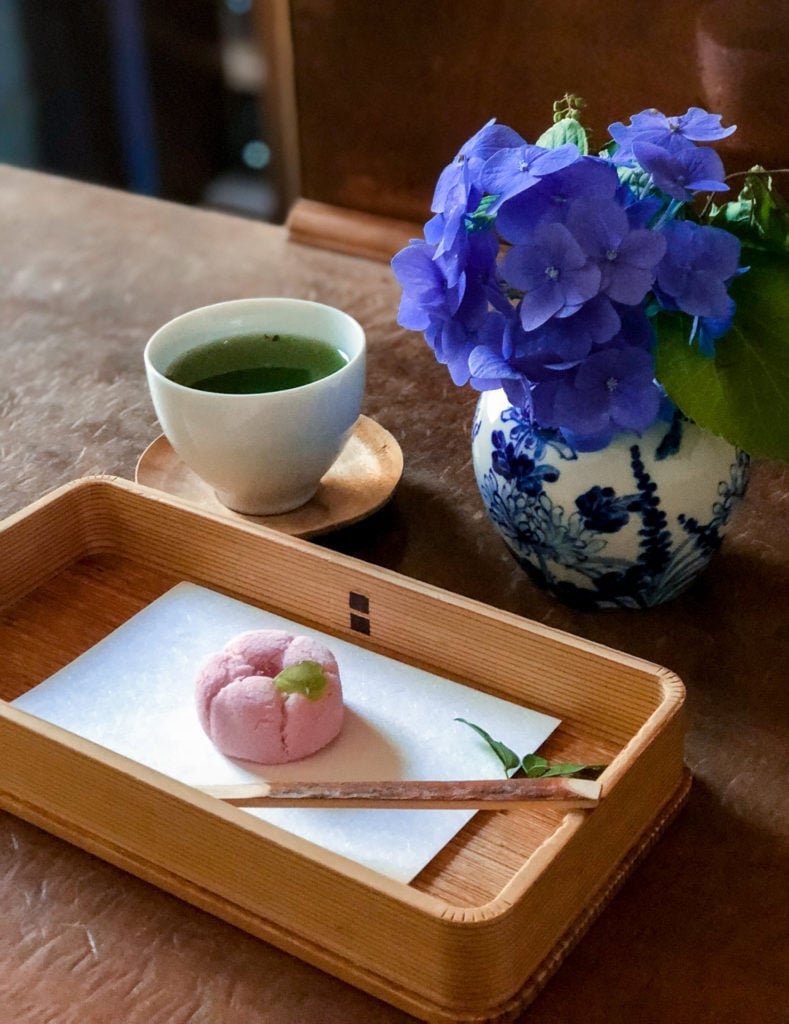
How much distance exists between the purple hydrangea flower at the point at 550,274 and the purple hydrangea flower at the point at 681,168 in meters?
0.05

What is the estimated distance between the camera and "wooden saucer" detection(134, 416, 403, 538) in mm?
840

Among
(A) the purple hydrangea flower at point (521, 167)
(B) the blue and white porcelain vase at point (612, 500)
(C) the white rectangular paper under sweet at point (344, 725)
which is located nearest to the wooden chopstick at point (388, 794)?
(C) the white rectangular paper under sweet at point (344, 725)

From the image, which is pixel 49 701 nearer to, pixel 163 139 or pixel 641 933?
pixel 641 933

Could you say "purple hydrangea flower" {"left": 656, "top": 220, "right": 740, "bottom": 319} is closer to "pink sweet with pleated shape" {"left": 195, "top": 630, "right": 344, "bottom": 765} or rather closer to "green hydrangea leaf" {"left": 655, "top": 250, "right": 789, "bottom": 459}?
"green hydrangea leaf" {"left": 655, "top": 250, "right": 789, "bottom": 459}

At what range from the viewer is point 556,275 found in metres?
0.62

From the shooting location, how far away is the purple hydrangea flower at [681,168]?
0.62 meters

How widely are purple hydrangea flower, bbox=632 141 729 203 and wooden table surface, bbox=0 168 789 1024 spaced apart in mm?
265

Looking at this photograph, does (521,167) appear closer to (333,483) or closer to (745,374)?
(745,374)

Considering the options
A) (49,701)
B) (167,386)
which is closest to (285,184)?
(167,386)

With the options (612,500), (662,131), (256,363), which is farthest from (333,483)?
(662,131)

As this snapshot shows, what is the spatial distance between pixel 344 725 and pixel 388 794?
0.25ft

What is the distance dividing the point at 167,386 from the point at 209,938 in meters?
0.36

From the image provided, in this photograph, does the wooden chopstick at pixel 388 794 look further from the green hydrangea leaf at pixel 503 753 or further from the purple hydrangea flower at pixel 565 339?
the purple hydrangea flower at pixel 565 339

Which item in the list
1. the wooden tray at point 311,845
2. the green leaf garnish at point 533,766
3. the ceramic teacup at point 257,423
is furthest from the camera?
the ceramic teacup at point 257,423
